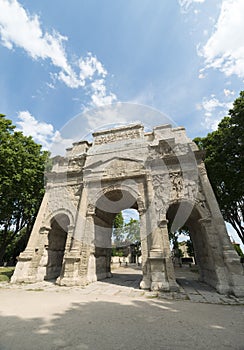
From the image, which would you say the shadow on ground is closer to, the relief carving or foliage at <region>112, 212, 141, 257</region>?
the relief carving

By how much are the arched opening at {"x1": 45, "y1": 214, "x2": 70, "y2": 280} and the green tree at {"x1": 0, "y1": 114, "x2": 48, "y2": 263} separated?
518cm

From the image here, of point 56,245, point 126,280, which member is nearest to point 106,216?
point 56,245

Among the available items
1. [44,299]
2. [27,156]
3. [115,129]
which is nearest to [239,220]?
[115,129]

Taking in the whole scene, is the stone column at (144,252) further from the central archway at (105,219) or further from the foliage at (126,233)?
the foliage at (126,233)

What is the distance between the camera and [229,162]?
12.8m

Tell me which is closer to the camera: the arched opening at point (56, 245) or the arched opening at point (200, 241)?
the arched opening at point (200, 241)

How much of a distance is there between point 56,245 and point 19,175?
6471 millimetres

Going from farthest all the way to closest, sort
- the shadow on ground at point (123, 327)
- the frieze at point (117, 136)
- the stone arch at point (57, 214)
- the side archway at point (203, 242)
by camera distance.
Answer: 1. the frieze at point (117, 136)
2. the stone arch at point (57, 214)
3. the side archway at point (203, 242)
4. the shadow on ground at point (123, 327)

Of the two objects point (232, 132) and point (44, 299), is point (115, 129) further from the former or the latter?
point (44, 299)

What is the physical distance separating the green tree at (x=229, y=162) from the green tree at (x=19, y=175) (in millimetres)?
15160

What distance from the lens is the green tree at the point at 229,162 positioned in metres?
11.5

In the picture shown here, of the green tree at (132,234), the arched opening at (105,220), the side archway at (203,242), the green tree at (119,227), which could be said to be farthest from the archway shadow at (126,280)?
the green tree at (132,234)

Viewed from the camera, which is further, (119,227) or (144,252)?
(119,227)

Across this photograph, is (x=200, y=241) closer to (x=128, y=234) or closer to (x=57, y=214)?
(x=57, y=214)
